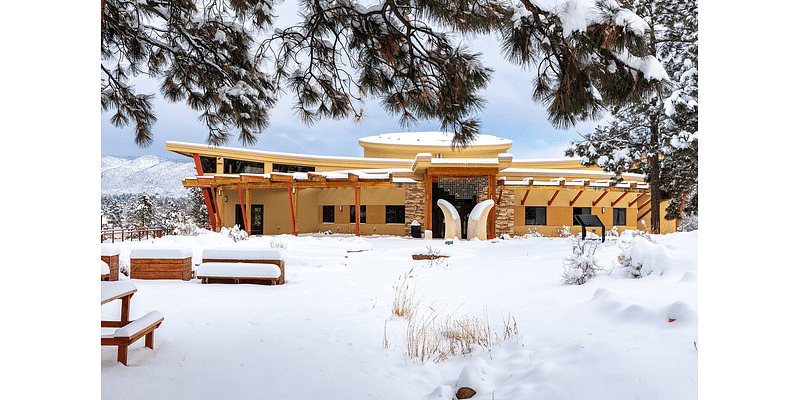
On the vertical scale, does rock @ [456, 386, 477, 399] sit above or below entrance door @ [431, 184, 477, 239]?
below

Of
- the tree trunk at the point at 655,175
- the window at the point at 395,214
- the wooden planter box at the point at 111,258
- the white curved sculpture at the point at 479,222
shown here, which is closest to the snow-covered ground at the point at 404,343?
the wooden planter box at the point at 111,258

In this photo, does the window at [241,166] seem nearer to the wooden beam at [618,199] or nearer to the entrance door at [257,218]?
the entrance door at [257,218]

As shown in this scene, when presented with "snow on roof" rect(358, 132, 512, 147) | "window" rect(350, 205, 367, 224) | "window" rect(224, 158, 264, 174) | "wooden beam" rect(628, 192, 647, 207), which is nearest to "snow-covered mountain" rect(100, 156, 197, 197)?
"window" rect(224, 158, 264, 174)

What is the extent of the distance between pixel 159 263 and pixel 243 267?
1.66 m

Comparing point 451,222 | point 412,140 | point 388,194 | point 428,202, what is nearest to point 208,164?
point 388,194

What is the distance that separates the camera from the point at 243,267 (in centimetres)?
606

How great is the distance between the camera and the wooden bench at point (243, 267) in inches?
235

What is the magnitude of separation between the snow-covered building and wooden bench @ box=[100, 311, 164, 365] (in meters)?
13.7

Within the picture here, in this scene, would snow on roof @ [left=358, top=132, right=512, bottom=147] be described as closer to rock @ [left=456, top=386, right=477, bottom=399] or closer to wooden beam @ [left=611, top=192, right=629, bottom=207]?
wooden beam @ [left=611, top=192, right=629, bottom=207]

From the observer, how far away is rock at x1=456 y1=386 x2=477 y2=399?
2.41 metres

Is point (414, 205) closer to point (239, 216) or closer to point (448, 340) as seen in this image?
point (239, 216)

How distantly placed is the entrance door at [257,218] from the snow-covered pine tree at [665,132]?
15760 mm
